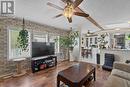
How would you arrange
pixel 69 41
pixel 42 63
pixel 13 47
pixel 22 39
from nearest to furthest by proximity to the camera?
pixel 22 39, pixel 13 47, pixel 42 63, pixel 69 41

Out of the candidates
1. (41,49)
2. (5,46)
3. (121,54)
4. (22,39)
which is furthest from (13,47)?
(121,54)

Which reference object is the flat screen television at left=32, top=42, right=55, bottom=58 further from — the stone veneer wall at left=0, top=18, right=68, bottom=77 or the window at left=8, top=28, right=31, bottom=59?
the stone veneer wall at left=0, top=18, right=68, bottom=77

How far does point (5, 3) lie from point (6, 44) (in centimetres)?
165

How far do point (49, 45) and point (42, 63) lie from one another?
1.05m

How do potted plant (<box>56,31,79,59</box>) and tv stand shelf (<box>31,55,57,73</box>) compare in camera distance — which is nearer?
tv stand shelf (<box>31,55,57,73</box>)

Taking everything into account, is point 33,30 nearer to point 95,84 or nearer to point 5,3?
point 5,3

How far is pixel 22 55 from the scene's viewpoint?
4348 mm

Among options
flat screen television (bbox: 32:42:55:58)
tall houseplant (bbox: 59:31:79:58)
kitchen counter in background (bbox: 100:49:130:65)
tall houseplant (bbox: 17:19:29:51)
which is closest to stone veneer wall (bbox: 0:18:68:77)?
tall houseplant (bbox: 17:19:29:51)

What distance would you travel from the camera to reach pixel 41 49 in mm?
4719

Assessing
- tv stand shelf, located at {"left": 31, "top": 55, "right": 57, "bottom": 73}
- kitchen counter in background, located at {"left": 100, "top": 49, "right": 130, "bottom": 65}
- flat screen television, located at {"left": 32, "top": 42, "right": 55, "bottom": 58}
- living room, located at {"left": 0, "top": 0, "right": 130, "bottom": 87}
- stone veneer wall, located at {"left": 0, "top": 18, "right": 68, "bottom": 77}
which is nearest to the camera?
living room, located at {"left": 0, "top": 0, "right": 130, "bottom": 87}

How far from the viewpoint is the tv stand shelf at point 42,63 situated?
4.16m

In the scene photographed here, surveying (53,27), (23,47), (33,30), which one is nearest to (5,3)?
(23,47)

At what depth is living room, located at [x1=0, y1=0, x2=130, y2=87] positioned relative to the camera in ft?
8.52

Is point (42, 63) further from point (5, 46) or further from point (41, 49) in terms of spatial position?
point (5, 46)
